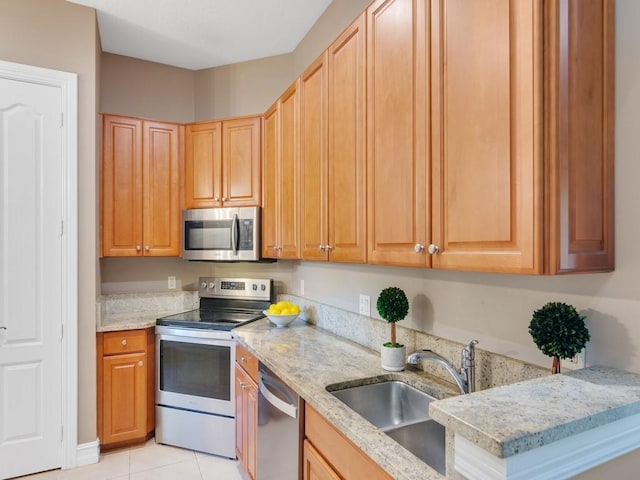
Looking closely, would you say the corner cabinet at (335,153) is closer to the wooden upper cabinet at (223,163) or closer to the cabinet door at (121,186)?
the wooden upper cabinet at (223,163)

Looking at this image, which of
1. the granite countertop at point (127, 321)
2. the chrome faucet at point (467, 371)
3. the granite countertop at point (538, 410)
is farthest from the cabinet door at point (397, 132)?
the granite countertop at point (127, 321)

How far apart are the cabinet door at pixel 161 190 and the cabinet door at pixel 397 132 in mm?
2120

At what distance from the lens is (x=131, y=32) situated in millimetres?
2885

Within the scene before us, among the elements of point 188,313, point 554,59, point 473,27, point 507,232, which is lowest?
point 188,313

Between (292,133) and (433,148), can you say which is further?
(292,133)

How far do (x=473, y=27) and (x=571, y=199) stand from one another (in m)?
0.52

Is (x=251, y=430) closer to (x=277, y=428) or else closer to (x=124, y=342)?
(x=277, y=428)

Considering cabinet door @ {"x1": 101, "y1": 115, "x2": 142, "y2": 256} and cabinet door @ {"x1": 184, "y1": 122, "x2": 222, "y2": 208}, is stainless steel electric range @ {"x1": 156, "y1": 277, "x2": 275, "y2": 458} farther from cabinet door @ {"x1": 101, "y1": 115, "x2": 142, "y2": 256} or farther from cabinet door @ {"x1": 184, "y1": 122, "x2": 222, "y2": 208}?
cabinet door @ {"x1": 184, "y1": 122, "x2": 222, "y2": 208}

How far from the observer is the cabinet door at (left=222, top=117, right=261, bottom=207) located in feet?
9.64

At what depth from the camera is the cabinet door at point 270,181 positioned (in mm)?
2609

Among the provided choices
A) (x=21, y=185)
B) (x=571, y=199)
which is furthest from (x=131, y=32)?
(x=571, y=199)

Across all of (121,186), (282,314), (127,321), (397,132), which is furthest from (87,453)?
(397,132)

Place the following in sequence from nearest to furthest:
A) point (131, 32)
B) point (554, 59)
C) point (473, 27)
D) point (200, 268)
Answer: point (554, 59) < point (473, 27) < point (131, 32) < point (200, 268)

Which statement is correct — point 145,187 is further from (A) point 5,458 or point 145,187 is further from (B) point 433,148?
(B) point 433,148
